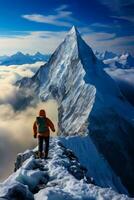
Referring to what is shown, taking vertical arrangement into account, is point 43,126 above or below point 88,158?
above

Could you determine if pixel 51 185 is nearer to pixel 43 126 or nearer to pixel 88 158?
pixel 43 126

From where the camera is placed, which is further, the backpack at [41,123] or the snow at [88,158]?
the snow at [88,158]

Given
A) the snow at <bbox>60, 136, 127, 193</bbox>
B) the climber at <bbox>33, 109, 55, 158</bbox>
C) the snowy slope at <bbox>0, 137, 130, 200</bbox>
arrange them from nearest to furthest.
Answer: the snowy slope at <bbox>0, 137, 130, 200</bbox>, the climber at <bbox>33, 109, 55, 158</bbox>, the snow at <bbox>60, 136, 127, 193</bbox>

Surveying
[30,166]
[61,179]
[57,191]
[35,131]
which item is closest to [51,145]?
[35,131]

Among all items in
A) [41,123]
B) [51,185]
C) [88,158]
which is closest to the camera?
[51,185]

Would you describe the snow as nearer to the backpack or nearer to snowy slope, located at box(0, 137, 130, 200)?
the backpack

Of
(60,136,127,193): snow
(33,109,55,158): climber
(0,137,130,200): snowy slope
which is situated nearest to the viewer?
(0,137,130,200): snowy slope

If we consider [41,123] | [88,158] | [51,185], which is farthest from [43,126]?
[88,158]

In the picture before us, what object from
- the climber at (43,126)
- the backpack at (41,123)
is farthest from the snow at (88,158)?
the backpack at (41,123)

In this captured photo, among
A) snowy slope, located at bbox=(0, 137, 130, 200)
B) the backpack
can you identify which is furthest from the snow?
snowy slope, located at bbox=(0, 137, 130, 200)

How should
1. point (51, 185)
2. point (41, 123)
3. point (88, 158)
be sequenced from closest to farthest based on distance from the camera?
1. point (51, 185)
2. point (41, 123)
3. point (88, 158)

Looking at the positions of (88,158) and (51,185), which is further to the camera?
(88,158)

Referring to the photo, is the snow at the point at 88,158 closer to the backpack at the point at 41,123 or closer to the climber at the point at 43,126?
the climber at the point at 43,126
